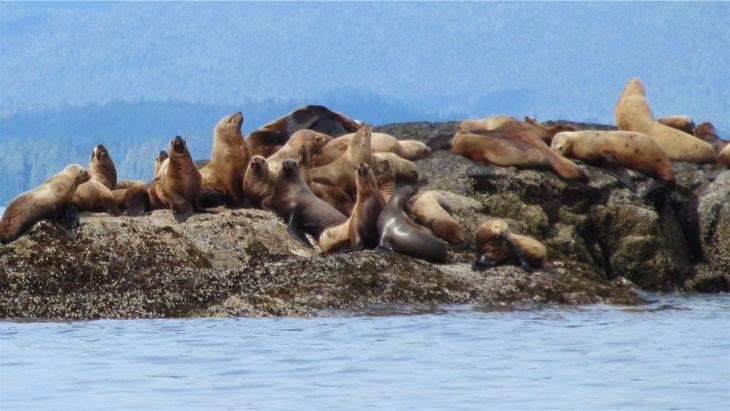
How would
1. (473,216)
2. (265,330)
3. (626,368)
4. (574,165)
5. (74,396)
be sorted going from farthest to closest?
(574,165) < (473,216) < (265,330) < (626,368) < (74,396)

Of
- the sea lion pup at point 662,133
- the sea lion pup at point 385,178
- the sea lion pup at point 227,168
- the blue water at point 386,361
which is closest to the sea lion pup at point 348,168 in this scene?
the sea lion pup at point 385,178

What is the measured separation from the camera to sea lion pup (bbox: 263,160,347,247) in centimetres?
1538

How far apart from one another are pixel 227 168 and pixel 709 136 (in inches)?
289

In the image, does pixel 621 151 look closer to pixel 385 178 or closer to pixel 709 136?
pixel 709 136

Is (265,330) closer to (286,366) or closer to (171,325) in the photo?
(171,325)

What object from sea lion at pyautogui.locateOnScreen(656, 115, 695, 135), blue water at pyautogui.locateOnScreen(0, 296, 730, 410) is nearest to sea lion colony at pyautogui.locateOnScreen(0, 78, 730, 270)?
sea lion at pyautogui.locateOnScreen(656, 115, 695, 135)

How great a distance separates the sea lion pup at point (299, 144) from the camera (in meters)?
17.2

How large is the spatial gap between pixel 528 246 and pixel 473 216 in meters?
1.44

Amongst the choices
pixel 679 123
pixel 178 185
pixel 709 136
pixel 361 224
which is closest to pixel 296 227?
pixel 361 224

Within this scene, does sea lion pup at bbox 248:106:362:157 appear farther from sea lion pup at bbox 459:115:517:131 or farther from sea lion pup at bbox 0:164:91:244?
sea lion pup at bbox 0:164:91:244

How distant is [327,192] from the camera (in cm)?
1631

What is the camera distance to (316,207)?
1552 cm

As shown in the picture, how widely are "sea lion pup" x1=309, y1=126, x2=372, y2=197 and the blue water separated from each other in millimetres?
3650

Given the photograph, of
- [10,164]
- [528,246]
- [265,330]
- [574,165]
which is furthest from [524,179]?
[10,164]
